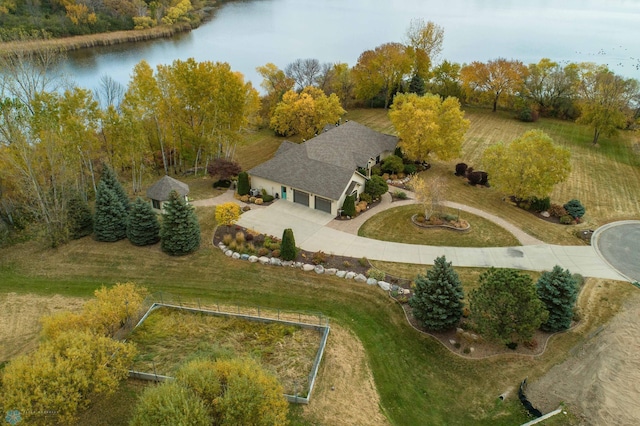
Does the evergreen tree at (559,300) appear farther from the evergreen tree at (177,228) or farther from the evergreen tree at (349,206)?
the evergreen tree at (177,228)

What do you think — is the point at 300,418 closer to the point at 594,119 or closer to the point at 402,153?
the point at 402,153

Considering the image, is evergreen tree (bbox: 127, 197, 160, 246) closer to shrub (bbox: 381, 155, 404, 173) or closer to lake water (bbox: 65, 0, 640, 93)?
shrub (bbox: 381, 155, 404, 173)

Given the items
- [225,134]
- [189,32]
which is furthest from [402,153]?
[189,32]

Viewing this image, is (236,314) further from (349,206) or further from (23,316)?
(349,206)

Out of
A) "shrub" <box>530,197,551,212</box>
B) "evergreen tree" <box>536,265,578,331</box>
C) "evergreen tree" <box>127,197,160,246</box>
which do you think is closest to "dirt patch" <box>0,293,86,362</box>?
"evergreen tree" <box>127,197,160,246</box>

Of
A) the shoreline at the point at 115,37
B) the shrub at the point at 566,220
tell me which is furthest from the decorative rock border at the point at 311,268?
the shoreline at the point at 115,37

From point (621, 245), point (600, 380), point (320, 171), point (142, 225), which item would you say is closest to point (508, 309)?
point (600, 380)
